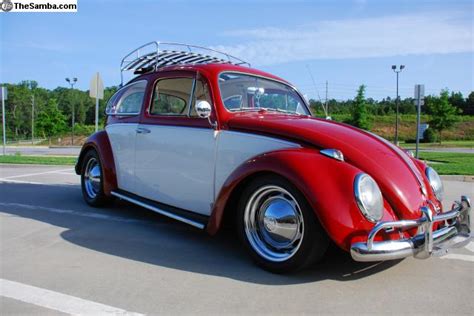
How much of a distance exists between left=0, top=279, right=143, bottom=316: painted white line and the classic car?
1.28 metres

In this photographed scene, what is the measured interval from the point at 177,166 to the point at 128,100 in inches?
67.8

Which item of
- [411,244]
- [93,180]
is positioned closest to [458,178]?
[411,244]

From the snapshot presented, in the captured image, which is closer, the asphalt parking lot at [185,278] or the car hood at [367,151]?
the asphalt parking lot at [185,278]

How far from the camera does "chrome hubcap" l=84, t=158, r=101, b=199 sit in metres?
5.93

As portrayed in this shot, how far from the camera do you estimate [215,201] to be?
12.4 ft

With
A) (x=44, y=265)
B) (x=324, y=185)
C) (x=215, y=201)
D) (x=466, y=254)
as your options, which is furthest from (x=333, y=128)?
(x=44, y=265)

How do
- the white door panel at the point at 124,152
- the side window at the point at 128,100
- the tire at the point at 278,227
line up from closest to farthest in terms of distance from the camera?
the tire at the point at 278,227 → the white door panel at the point at 124,152 → the side window at the point at 128,100

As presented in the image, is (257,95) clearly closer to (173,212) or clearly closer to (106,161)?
(173,212)

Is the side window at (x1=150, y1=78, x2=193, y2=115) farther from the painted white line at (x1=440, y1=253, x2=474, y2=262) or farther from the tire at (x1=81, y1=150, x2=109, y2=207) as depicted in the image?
the painted white line at (x1=440, y1=253, x2=474, y2=262)

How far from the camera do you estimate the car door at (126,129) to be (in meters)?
5.11

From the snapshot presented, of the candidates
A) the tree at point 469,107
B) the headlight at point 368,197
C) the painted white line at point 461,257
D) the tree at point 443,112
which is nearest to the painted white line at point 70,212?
the headlight at point 368,197

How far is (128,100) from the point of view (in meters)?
5.54

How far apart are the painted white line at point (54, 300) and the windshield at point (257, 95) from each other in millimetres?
2157

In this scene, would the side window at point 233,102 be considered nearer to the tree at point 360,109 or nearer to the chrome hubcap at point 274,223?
the chrome hubcap at point 274,223
